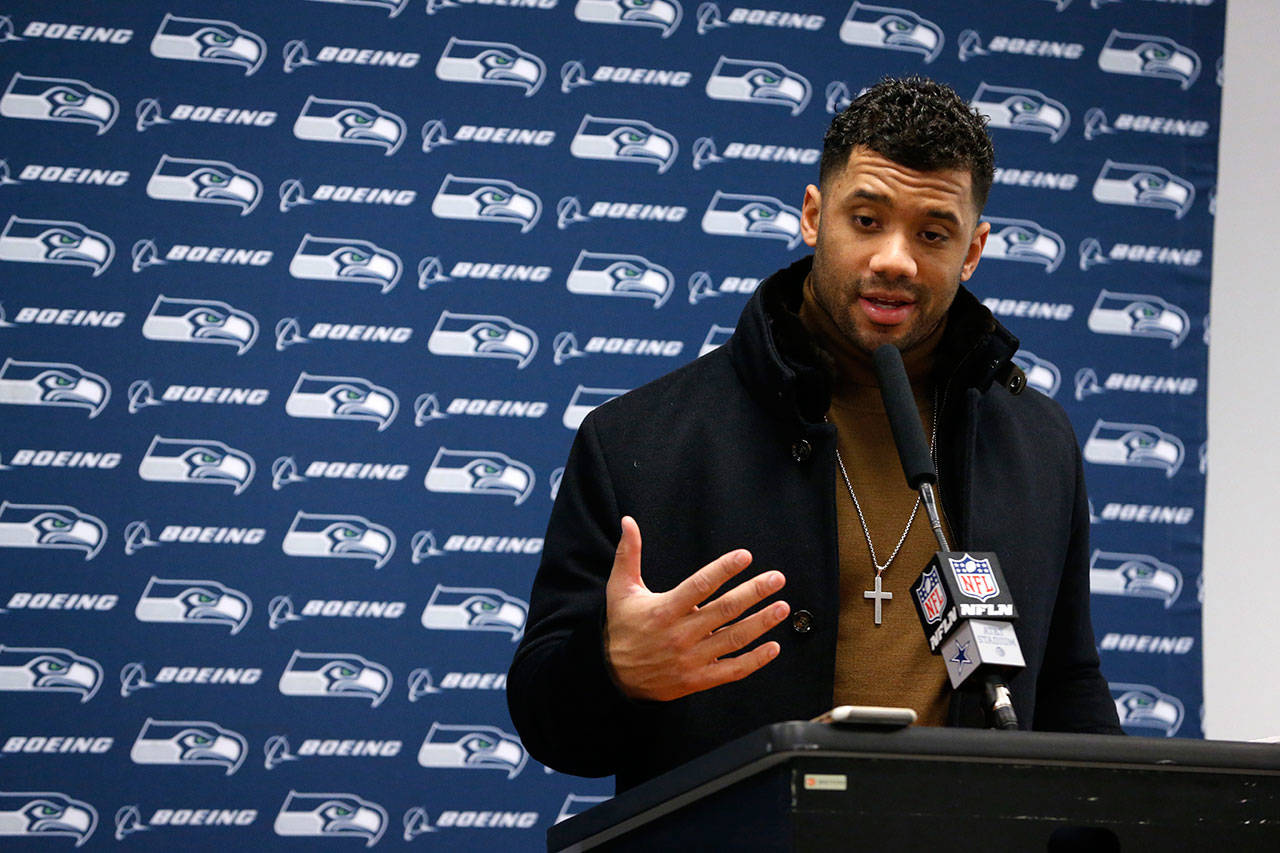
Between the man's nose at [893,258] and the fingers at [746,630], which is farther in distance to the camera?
the man's nose at [893,258]

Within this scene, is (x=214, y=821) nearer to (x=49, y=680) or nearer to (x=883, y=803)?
(x=49, y=680)

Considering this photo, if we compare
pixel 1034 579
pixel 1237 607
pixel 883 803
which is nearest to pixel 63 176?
pixel 1034 579

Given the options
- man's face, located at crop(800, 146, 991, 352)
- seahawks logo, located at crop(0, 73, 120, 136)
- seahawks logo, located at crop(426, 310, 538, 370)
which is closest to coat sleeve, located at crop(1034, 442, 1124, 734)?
man's face, located at crop(800, 146, 991, 352)

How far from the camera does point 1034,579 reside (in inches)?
59.8

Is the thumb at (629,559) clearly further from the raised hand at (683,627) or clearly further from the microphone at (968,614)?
the microphone at (968,614)

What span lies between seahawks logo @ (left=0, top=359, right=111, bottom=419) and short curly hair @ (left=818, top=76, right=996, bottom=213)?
173 centimetres

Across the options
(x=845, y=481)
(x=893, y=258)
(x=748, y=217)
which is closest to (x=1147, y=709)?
(x=748, y=217)

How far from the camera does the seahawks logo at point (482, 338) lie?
9.27ft

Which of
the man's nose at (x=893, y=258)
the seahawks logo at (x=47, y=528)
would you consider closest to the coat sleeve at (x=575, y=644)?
the man's nose at (x=893, y=258)

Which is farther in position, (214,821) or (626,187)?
(626,187)

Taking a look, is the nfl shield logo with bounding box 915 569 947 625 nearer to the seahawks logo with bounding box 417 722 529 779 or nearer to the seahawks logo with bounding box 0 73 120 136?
the seahawks logo with bounding box 417 722 529 779

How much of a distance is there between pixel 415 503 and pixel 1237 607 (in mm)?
1914

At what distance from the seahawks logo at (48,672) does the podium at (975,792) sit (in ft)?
6.71

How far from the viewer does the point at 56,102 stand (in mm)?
2770
